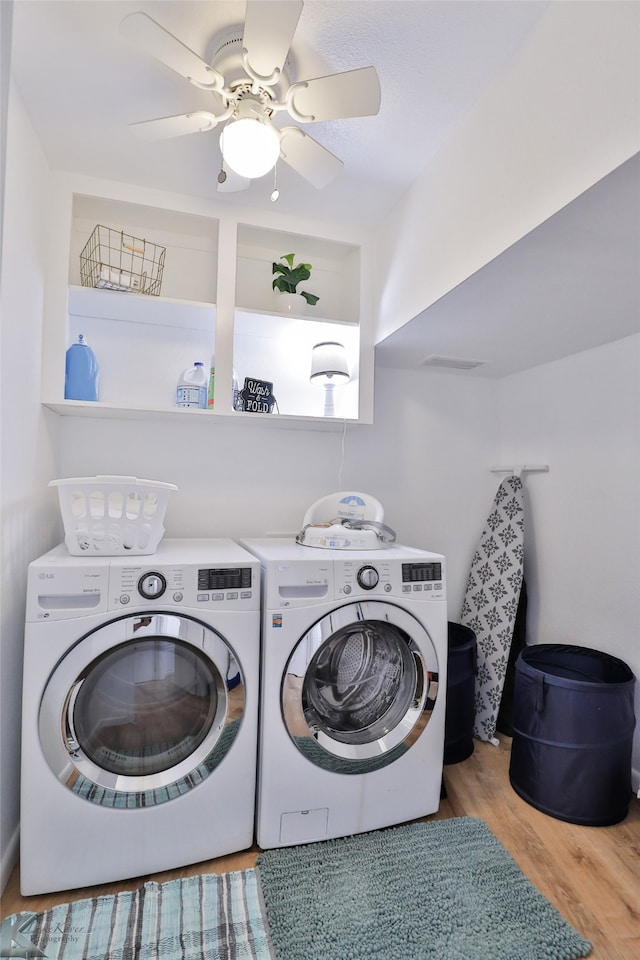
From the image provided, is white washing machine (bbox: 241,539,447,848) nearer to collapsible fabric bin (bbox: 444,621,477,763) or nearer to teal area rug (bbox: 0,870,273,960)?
teal area rug (bbox: 0,870,273,960)

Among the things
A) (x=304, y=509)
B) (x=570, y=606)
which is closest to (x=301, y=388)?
(x=304, y=509)

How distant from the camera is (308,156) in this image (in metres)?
1.51

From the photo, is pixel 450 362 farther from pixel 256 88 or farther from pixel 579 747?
pixel 579 747

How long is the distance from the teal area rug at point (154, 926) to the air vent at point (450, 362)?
2203mm

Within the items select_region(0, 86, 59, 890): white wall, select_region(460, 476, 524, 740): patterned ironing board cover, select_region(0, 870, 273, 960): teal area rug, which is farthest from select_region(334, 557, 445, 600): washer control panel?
select_region(0, 86, 59, 890): white wall

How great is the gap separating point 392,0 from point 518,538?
6.90ft

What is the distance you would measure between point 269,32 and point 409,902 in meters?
2.29

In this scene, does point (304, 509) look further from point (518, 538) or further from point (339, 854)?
point (339, 854)

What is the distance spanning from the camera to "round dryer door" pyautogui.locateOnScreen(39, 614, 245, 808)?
141cm

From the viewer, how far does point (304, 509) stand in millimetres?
2484

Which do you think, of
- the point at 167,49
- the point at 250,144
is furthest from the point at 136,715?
the point at 167,49

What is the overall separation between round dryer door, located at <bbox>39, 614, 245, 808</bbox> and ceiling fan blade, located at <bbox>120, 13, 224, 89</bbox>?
1.45 m

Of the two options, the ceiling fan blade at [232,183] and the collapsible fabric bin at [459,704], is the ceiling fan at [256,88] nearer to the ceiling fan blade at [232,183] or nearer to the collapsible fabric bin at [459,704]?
the ceiling fan blade at [232,183]

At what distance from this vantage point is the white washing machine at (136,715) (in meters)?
1.40
